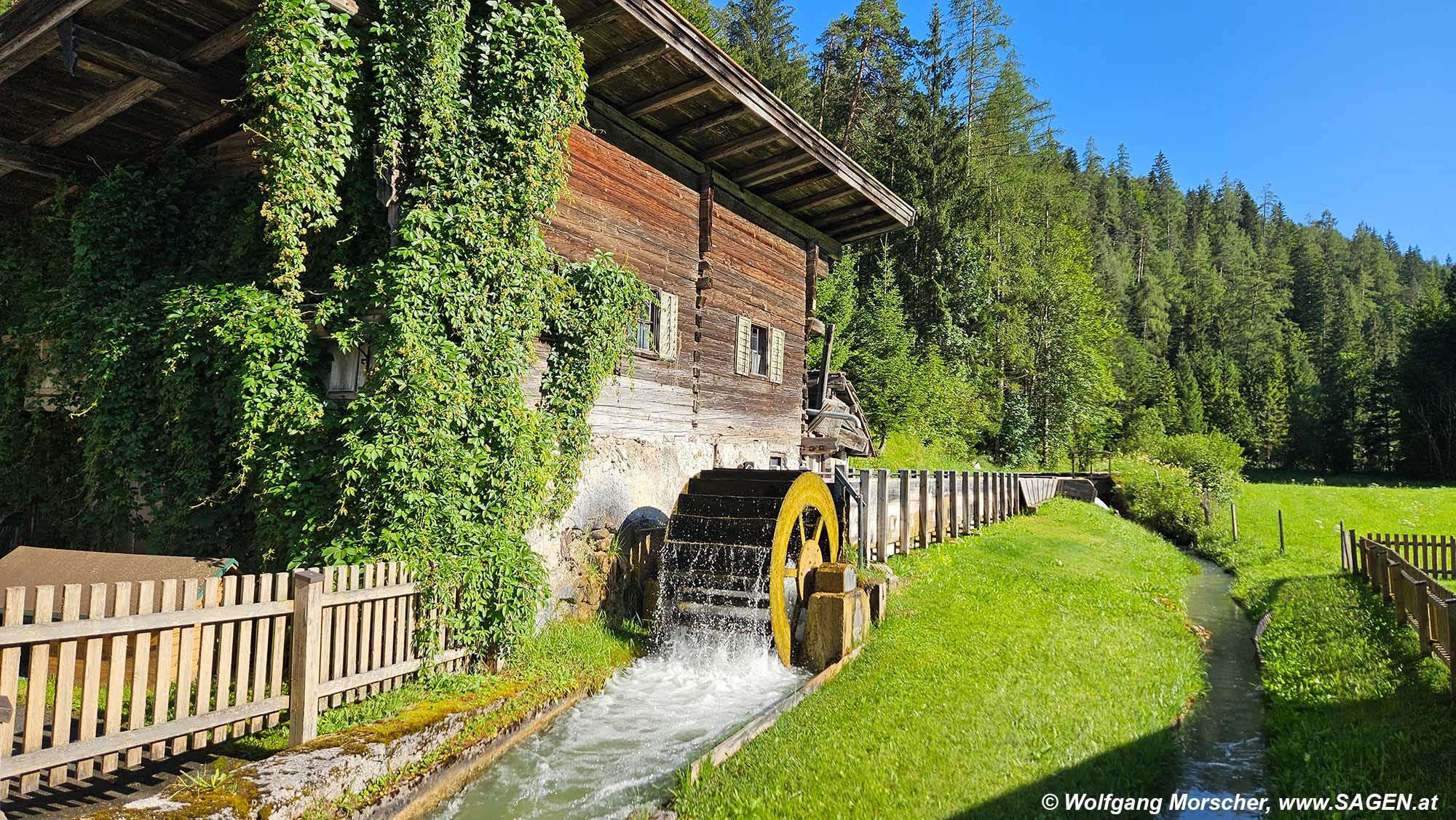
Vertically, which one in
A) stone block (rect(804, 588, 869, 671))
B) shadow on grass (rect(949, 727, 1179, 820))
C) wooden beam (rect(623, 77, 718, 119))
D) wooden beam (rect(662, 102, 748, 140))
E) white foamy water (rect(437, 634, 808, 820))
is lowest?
white foamy water (rect(437, 634, 808, 820))

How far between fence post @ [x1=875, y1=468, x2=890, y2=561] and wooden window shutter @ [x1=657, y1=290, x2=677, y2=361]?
4219 millimetres

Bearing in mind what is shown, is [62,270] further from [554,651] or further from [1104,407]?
[1104,407]

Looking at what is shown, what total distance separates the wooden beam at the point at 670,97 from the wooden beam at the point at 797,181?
11.0ft

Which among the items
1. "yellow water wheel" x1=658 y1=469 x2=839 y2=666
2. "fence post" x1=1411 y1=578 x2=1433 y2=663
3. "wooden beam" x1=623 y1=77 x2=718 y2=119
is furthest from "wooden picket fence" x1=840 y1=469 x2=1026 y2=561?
"fence post" x1=1411 y1=578 x2=1433 y2=663

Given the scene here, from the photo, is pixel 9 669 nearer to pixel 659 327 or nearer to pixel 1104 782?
pixel 1104 782

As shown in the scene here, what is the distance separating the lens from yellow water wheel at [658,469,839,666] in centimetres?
892

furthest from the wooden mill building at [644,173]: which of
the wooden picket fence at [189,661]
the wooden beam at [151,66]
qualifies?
the wooden picket fence at [189,661]

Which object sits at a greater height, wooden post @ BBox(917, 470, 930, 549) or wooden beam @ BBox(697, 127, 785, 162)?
wooden beam @ BBox(697, 127, 785, 162)

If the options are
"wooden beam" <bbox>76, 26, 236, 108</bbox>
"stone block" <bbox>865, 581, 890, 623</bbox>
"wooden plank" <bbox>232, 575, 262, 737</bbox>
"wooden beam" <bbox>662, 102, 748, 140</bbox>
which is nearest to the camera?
"wooden plank" <bbox>232, 575, 262, 737</bbox>

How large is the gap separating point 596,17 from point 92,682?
7.42 metres

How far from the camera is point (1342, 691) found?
292 inches

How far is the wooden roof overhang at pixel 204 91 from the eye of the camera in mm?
6961

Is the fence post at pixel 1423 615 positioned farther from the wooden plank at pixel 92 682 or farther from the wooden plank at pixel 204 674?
the wooden plank at pixel 92 682

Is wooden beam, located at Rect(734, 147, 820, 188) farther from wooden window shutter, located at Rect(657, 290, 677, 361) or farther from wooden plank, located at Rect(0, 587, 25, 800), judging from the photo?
wooden plank, located at Rect(0, 587, 25, 800)
